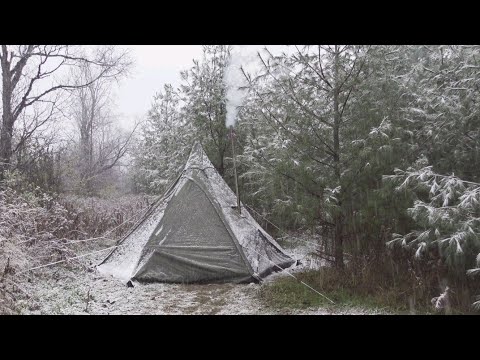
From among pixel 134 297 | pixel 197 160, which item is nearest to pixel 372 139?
pixel 197 160

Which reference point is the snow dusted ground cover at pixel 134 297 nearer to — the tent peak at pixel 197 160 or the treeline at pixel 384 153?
the treeline at pixel 384 153

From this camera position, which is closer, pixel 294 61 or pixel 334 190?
pixel 334 190

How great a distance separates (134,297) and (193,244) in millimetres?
1472

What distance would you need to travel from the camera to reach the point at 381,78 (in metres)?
5.91

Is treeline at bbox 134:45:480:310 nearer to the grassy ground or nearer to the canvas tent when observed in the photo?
the grassy ground

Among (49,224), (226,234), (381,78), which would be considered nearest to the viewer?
(381,78)

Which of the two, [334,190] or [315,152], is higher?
[315,152]

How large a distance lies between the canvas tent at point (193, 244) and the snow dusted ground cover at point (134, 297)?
247mm

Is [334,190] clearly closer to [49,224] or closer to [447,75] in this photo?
[447,75]

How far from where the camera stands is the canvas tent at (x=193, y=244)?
6.63 metres

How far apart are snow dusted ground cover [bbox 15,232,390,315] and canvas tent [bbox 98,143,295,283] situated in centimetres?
25

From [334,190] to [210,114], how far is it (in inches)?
224
